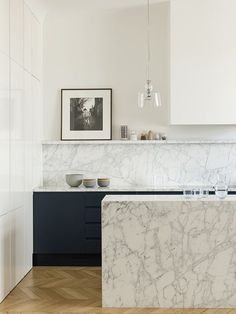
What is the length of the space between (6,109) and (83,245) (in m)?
1.97

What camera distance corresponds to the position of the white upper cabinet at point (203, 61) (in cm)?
554

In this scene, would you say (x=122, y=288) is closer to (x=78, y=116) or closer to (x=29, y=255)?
(x=29, y=255)

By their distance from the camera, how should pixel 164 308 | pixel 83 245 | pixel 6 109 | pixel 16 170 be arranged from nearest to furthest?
pixel 164 308 < pixel 6 109 < pixel 16 170 < pixel 83 245

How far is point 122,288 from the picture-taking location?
4.03 metres

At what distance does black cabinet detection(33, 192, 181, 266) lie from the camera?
5.52 metres

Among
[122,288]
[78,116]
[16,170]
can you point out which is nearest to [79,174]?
[78,116]

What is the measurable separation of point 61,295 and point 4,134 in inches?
61.0

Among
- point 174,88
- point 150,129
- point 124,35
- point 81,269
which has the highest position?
point 124,35

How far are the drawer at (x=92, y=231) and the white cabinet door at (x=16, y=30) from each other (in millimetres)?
1962

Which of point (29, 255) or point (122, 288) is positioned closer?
point (122, 288)

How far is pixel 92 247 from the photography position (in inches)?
218

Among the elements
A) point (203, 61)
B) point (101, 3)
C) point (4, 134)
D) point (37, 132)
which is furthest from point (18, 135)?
point (203, 61)

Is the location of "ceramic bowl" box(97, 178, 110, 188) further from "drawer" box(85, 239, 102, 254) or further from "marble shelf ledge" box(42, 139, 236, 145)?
"drawer" box(85, 239, 102, 254)

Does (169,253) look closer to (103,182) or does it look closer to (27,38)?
(103,182)
